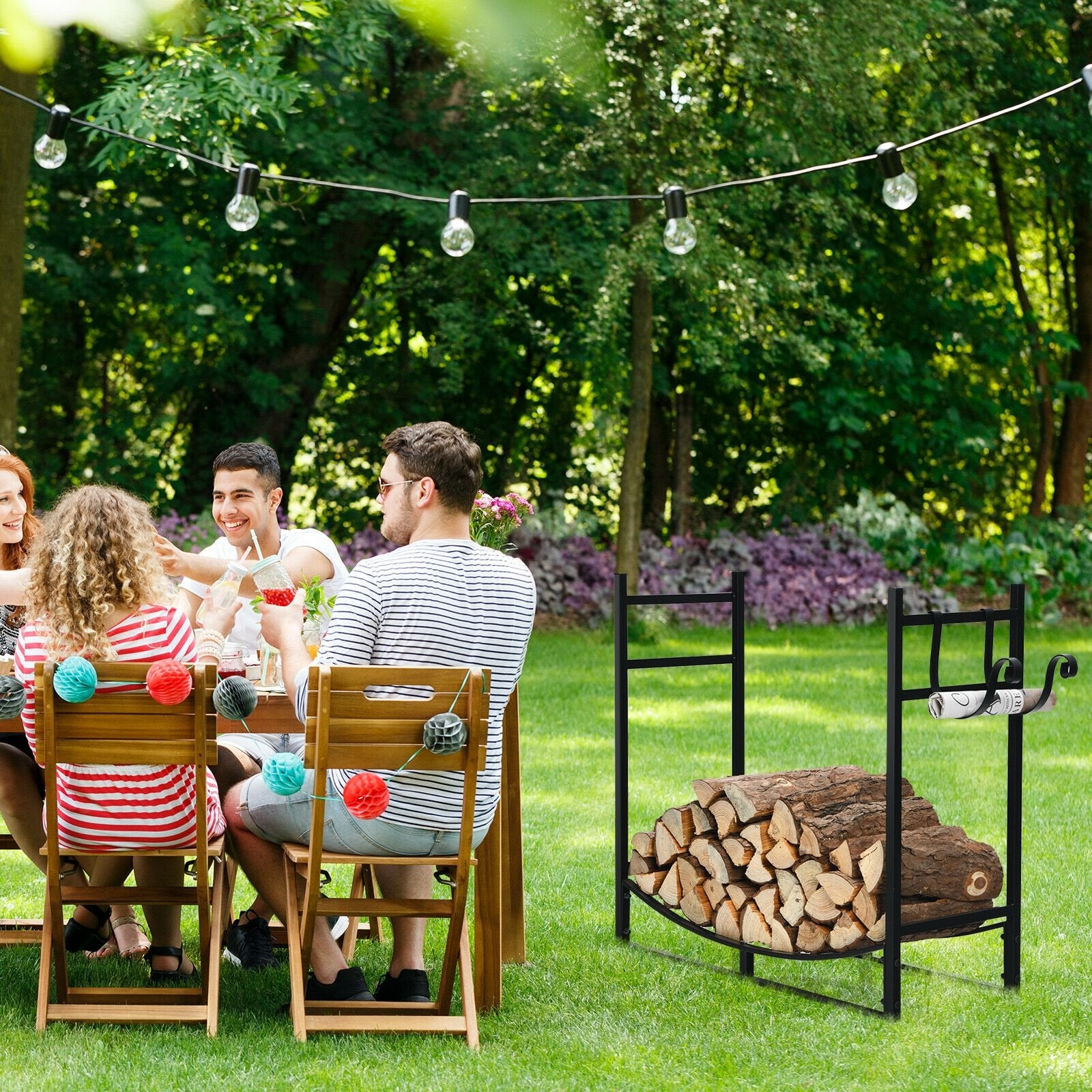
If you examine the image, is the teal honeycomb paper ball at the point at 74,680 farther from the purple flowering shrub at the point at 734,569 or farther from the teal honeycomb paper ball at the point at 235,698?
the purple flowering shrub at the point at 734,569

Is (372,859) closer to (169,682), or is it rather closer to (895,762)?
(169,682)

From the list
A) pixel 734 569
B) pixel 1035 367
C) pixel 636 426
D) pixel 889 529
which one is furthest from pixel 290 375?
pixel 1035 367

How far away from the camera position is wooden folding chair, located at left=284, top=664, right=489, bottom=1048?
3328 mm

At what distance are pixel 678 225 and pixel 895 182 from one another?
2.28 feet

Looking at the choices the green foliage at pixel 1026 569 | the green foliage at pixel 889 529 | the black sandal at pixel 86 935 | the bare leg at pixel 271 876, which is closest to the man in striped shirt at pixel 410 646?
the bare leg at pixel 271 876

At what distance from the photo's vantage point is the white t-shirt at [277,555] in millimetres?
4473

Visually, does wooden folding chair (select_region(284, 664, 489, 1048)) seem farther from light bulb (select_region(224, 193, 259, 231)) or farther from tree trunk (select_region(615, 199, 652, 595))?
tree trunk (select_region(615, 199, 652, 595))

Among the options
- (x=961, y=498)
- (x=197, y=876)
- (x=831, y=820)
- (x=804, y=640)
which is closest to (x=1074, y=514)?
(x=961, y=498)

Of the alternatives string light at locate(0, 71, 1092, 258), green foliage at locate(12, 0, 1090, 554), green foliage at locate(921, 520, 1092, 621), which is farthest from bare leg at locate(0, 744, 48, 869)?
green foliage at locate(921, 520, 1092, 621)

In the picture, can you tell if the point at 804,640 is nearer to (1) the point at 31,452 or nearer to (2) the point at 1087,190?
(2) the point at 1087,190

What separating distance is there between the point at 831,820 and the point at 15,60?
824cm

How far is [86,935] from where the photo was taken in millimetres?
4387

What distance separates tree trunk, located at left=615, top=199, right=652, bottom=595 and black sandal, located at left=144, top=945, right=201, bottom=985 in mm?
8701

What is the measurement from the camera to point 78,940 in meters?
4.38
